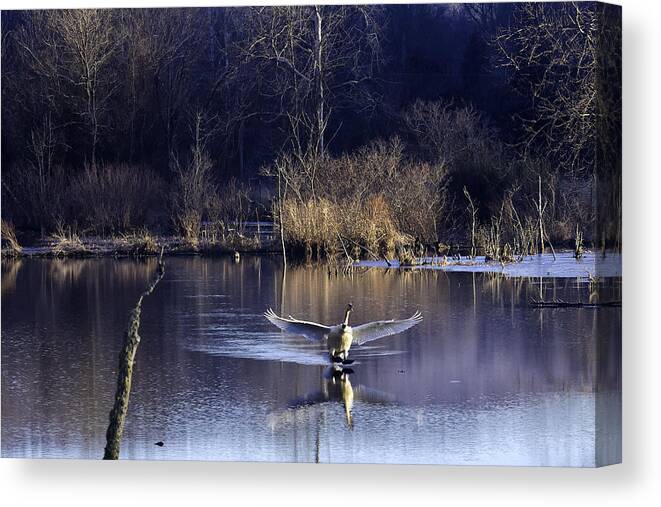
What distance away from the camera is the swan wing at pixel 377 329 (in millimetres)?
12031

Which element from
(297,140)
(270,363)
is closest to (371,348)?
(270,363)

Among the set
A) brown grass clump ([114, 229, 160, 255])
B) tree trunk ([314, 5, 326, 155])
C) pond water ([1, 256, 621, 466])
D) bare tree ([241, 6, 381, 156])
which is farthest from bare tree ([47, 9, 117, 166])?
tree trunk ([314, 5, 326, 155])

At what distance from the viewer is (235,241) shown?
15180 mm

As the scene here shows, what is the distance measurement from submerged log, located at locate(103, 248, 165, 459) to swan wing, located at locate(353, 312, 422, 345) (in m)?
2.13

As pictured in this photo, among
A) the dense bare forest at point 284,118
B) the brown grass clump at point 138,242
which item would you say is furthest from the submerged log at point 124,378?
the brown grass clump at point 138,242

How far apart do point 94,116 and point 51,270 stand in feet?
5.90

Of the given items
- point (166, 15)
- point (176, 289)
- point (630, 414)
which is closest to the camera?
point (630, 414)

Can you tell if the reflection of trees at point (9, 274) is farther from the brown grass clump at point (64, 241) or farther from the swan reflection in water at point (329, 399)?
the swan reflection in water at point (329, 399)

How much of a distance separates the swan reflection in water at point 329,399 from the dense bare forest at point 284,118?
80.1 inches

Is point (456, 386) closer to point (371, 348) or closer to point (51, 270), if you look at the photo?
point (371, 348)

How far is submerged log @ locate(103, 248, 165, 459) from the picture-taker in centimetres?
930

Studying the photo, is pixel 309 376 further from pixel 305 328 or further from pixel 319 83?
pixel 319 83

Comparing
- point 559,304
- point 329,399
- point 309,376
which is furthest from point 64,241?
point 559,304

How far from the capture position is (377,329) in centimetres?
1205
